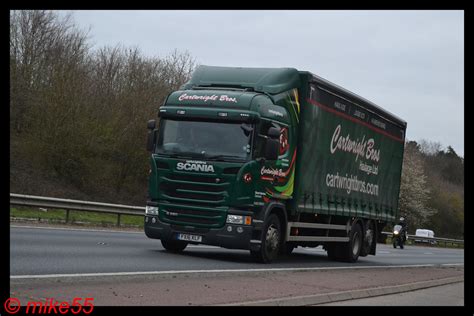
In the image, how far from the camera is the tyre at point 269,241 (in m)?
16.1

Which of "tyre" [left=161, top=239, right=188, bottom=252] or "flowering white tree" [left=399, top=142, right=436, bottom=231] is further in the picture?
"flowering white tree" [left=399, top=142, right=436, bottom=231]

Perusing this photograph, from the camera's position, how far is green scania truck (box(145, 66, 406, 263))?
15523 mm

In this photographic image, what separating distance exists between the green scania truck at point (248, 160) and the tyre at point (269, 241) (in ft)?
0.07

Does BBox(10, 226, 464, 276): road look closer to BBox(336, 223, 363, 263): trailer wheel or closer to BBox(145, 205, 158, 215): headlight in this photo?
BBox(336, 223, 363, 263): trailer wheel

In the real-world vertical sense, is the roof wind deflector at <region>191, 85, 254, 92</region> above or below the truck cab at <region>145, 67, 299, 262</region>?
above

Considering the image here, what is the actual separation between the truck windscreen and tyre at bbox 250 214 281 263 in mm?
1682

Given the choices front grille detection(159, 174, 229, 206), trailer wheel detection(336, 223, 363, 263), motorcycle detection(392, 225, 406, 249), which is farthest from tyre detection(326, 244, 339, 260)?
motorcycle detection(392, 225, 406, 249)

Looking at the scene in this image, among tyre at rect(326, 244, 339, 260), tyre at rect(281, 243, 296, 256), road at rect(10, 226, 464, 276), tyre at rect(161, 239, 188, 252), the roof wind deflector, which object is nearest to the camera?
road at rect(10, 226, 464, 276)

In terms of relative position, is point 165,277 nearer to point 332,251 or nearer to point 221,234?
point 221,234

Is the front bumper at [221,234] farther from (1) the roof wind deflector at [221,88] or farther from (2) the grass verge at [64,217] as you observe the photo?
(2) the grass verge at [64,217]

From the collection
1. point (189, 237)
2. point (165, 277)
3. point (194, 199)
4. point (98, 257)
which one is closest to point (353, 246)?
point (189, 237)

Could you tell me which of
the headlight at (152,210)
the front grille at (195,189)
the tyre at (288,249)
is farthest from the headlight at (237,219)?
the tyre at (288,249)

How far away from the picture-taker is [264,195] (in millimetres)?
15969
